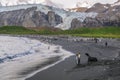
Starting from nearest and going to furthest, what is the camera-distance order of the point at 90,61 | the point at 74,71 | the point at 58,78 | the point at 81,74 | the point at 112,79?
the point at 112,79 < the point at 58,78 < the point at 81,74 < the point at 74,71 < the point at 90,61

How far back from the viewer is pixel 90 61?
52.6 meters

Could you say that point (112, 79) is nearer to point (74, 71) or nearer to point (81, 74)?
point (81, 74)

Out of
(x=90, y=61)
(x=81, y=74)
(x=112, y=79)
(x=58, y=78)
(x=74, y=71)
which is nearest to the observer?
(x=112, y=79)

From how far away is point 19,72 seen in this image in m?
41.6

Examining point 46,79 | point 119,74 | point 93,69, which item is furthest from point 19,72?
point 119,74

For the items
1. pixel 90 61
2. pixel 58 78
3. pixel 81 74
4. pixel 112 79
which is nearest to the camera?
pixel 112 79

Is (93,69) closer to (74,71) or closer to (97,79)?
(74,71)

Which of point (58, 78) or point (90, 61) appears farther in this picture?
point (90, 61)

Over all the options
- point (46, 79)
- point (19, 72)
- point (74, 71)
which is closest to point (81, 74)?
point (74, 71)

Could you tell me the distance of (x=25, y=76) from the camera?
1491 inches

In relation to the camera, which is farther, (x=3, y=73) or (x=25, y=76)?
(x=3, y=73)

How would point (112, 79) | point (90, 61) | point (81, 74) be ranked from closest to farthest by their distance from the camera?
1. point (112, 79)
2. point (81, 74)
3. point (90, 61)

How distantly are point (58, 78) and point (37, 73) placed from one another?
4.83 meters

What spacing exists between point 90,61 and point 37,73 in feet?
47.7
